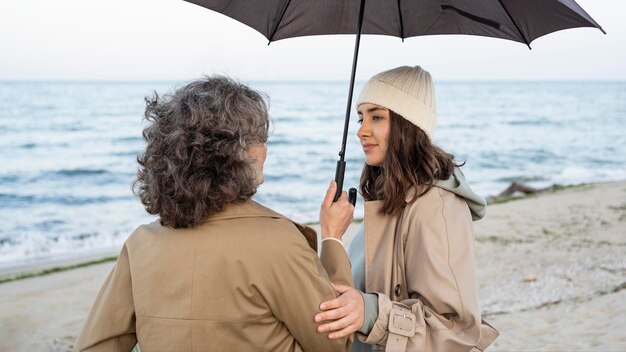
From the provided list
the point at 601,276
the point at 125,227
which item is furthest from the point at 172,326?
the point at 125,227

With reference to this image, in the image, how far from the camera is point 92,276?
8.63 metres

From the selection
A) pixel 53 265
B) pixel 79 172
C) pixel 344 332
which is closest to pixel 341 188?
pixel 344 332

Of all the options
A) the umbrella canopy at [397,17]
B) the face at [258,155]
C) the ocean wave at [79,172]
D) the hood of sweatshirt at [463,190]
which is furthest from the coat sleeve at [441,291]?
the ocean wave at [79,172]

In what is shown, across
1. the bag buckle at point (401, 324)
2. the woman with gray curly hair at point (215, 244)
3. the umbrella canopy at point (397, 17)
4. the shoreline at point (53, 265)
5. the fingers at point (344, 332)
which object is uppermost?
the umbrella canopy at point (397, 17)

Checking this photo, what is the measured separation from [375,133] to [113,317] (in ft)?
4.42

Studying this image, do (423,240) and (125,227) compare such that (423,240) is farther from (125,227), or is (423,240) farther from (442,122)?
(442,122)

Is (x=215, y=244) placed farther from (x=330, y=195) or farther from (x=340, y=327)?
(x=330, y=195)

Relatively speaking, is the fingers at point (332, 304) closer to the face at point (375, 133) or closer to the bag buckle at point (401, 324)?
the bag buckle at point (401, 324)

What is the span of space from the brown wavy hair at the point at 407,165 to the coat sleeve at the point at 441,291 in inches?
6.4

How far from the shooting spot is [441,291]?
8.48 feet

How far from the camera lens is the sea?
13.6 metres

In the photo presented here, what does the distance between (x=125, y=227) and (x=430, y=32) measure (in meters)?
11.0

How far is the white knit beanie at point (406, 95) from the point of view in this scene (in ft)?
9.53

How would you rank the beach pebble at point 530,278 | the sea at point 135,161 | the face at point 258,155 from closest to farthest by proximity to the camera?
the face at point 258,155 < the beach pebble at point 530,278 < the sea at point 135,161
